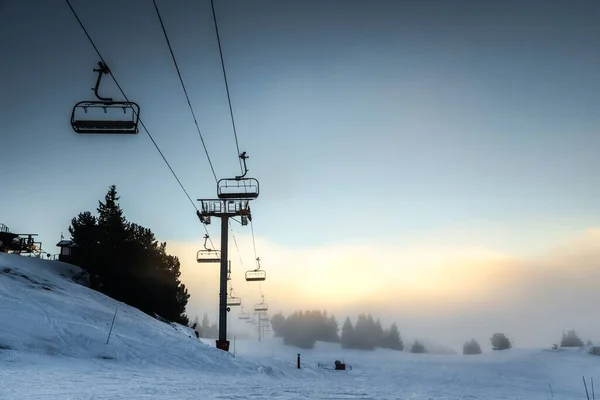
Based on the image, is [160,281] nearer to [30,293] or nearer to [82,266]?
[82,266]

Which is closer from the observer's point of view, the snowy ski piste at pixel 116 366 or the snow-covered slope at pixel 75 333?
the snowy ski piste at pixel 116 366

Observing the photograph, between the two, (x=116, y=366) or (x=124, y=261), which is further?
(x=124, y=261)

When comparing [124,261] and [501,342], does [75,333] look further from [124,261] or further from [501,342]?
[501,342]

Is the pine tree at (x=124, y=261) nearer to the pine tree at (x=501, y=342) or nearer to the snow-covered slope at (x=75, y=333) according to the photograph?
the snow-covered slope at (x=75, y=333)

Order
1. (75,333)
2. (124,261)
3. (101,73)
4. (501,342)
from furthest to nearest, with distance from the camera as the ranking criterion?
1. (501,342)
2. (124,261)
3. (75,333)
4. (101,73)

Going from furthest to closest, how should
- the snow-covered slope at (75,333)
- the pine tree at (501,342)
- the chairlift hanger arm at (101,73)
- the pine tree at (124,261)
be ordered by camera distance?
the pine tree at (501,342)
the pine tree at (124,261)
the snow-covered slope at (75,333)
the chairlift hanger arm at (101,73)

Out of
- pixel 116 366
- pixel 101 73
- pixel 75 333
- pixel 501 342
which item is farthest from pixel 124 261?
pixel 501 342

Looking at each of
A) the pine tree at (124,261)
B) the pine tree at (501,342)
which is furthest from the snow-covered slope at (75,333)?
the pine tree at (501,342)

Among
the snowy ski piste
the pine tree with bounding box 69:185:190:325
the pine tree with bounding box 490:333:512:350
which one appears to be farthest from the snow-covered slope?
the pine tree with bounding box 490:333:512:350

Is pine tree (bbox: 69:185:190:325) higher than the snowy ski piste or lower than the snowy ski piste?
higher

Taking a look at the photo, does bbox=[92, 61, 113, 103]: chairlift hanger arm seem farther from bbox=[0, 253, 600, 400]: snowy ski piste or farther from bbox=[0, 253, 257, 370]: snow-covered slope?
bbox=[0, 253, 257, 370]: snow-covered slope

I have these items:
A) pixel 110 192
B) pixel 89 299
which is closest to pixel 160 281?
pixel 110 192

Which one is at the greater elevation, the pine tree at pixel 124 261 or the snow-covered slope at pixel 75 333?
the pine tree at pixel 124 261

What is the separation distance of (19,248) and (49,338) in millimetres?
48720
